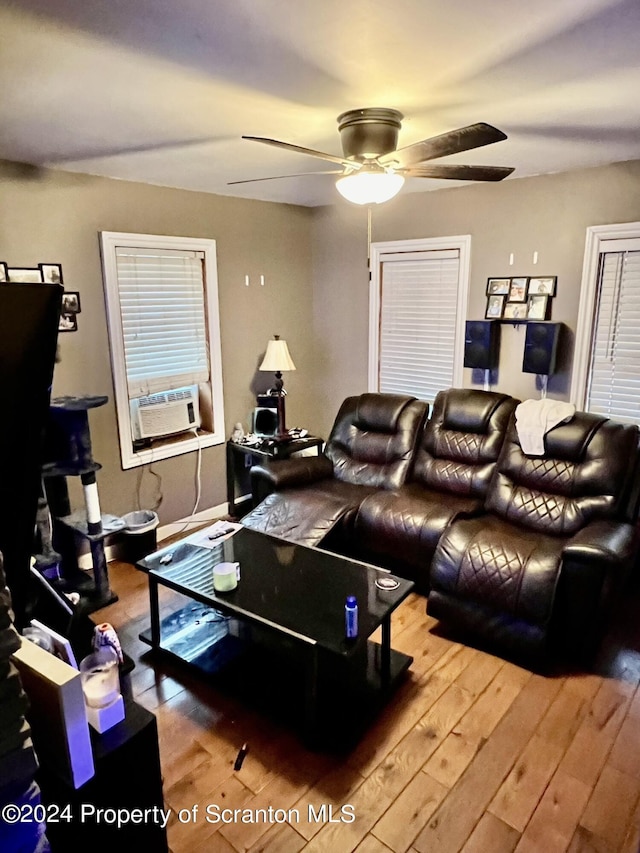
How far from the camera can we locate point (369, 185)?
2232 millimetres

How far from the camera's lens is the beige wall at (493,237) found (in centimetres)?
334

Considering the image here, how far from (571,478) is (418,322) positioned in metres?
1.77

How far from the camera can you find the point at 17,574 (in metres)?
0.95

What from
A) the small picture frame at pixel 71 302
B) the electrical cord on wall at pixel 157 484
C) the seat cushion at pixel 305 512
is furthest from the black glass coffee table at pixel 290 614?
the small picture frame at pixel 71 302

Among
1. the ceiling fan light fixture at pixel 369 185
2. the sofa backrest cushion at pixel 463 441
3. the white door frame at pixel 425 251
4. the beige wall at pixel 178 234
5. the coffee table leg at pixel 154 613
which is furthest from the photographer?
the white door frame at pixel 425 251

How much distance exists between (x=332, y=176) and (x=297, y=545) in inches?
89.3

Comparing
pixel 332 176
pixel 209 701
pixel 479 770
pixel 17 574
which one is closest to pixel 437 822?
pixel 479 770

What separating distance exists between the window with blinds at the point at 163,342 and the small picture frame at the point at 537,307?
2218mm

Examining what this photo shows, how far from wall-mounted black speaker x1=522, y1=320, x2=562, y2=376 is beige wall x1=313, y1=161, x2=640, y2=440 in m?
0.14

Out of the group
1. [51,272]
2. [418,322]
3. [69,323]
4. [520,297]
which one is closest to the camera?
[51,272]

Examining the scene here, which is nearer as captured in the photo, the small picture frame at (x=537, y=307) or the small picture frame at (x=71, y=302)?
the small picture frame at (x=71, y=302)

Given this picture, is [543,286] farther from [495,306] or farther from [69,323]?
[69,323]

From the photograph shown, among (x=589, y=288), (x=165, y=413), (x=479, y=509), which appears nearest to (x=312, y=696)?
(x=479, y=509)

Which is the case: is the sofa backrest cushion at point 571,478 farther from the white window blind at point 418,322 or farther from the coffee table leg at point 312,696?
the coffee table leg at point 312,696
